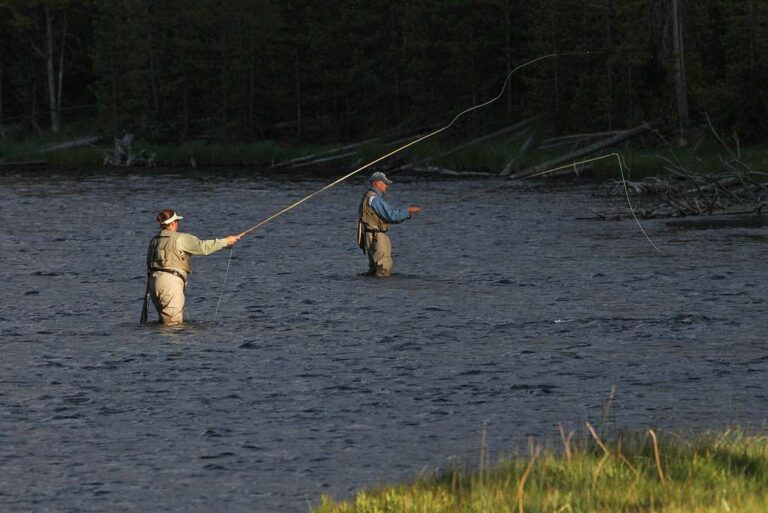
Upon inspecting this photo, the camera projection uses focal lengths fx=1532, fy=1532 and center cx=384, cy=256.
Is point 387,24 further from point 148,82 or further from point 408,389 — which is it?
point 408,389

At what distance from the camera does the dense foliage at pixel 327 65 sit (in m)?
53.7

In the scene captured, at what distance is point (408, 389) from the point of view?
12.3m

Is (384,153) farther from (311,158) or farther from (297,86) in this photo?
(297,86)

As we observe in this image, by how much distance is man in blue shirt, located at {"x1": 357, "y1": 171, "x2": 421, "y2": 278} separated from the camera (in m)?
19.5

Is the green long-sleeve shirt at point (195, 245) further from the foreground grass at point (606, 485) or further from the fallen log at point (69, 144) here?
the fallen log at point (69, 144)

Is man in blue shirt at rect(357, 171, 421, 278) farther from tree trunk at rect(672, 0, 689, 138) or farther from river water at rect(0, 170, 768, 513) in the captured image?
tree trunk at rect(672, 0, 689, 138)

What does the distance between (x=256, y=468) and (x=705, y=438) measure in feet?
8.96

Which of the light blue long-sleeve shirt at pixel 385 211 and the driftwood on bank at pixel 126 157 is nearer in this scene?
the light blue long-sleeve shirt at pixel 385 211

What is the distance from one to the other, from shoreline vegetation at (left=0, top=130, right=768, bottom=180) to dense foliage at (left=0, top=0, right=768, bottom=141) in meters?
2.59

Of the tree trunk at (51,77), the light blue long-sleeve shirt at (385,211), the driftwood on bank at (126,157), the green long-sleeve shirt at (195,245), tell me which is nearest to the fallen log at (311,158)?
the driftwood on bank at (126,157)

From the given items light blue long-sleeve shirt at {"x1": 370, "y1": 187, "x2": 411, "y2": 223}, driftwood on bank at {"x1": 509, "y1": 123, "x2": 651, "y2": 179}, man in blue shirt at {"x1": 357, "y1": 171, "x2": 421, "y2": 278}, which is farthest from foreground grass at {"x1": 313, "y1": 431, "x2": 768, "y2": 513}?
driftwood on bank at {"x1": 509, "y1": 123, "x2": 651, "y2": 179}

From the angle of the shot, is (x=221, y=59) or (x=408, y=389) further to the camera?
(x=221, y=59)

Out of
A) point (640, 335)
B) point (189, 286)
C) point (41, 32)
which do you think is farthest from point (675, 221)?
point (41, 32)

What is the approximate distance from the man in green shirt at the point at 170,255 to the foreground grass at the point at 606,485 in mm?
7112
